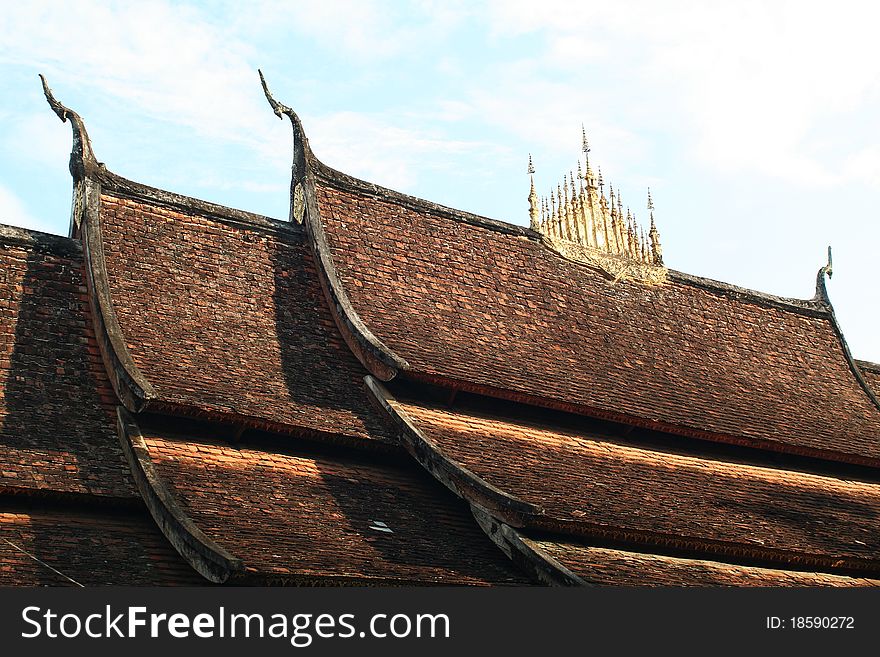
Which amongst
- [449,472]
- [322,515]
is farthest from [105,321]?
[449,472]

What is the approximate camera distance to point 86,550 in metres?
12.1

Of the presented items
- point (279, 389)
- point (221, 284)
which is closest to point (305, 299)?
point (221, 284)

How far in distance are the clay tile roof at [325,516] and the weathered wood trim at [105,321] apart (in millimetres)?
641

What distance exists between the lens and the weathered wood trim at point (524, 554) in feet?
42.7

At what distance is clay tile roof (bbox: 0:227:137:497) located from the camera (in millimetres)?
12891

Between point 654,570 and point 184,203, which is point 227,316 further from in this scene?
point 654,570

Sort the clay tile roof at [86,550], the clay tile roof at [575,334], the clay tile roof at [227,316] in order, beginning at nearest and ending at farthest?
the clay tile roof at [86,550]
the clay tile roof at [227,316]
the clay tile roof at [575,334]

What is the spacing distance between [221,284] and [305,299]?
3.83 ft

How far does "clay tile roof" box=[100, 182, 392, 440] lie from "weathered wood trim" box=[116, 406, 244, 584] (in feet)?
1.77

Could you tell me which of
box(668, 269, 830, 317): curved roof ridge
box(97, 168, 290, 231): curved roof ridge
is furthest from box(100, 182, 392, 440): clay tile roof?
box(668, 269, 830, 317): curved roof ridge

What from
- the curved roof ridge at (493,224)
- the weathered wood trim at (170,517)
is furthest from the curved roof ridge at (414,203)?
the weathered wood trim at (170,517)

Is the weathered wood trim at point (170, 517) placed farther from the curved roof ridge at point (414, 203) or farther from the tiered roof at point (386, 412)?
the curved roof ridge at point (414, 203)

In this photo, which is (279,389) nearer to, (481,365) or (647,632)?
(481,365)

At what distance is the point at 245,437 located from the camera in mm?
14516
